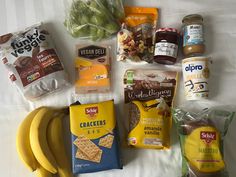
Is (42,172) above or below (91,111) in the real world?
below

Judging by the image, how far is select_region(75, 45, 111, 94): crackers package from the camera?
1258mm

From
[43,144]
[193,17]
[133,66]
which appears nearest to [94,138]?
[43,144]

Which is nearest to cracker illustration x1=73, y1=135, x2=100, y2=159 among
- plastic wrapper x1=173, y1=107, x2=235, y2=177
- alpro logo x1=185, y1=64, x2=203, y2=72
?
plastic wrapper x1=173, y1=107, x2=235, y2=177

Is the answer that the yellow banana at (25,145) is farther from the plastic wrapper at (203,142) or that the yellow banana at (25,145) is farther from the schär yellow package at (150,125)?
the plastic wrapper at (203,142)

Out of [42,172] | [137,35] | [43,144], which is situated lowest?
[42,172]

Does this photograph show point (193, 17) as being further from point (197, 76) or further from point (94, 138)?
point (94, 138)

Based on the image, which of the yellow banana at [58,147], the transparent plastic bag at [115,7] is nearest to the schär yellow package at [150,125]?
the yellow banana at [58,147]

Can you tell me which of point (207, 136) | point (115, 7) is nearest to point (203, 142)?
point (207, 136)

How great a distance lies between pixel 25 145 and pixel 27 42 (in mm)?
353

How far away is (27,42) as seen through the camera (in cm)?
126

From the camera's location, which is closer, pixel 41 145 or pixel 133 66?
pixel 41 145

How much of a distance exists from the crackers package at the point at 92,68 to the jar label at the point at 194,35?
10.9 inches

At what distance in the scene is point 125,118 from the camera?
4.08ft

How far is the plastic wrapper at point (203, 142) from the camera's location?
1099mm
